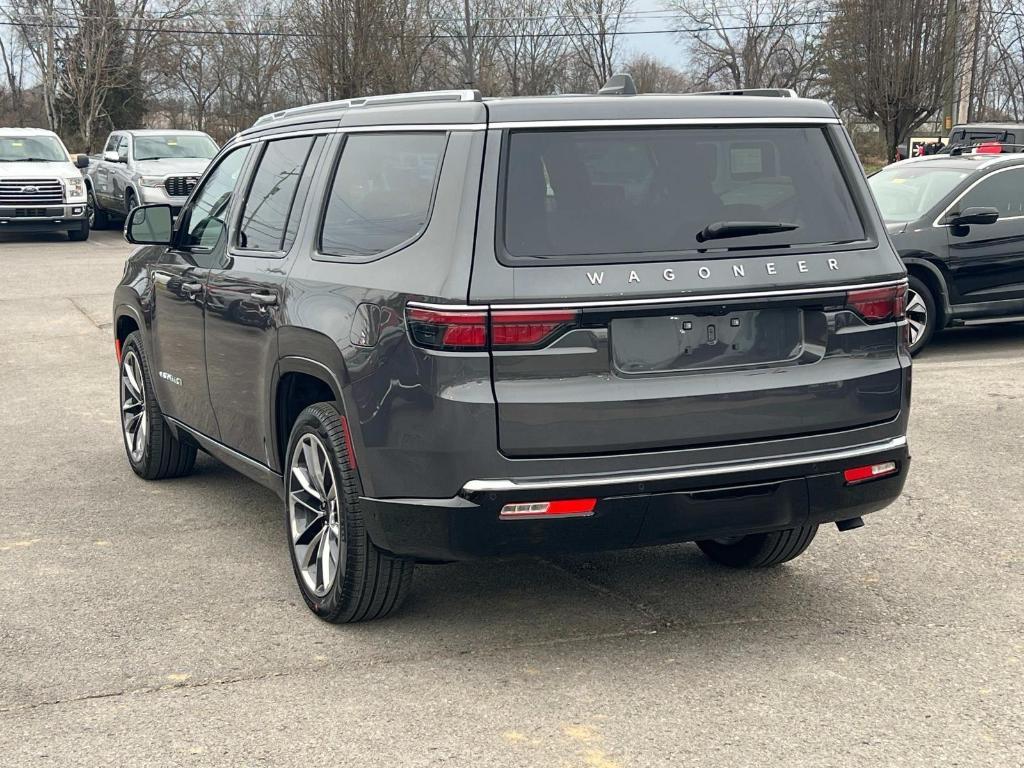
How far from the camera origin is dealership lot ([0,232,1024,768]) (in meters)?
3.78

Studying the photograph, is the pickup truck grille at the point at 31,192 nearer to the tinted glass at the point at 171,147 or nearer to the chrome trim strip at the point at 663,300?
the tinted glass at the point at 171,147

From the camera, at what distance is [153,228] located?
651 centimetres

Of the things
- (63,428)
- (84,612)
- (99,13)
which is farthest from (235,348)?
(99,13)

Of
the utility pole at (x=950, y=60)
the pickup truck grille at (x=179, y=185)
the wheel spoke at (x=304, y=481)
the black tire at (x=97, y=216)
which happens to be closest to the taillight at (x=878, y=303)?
the wheel spoke at (x=304, y=481)

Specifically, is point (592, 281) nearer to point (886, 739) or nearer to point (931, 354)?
point (886, 739)

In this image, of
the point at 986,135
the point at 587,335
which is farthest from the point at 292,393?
the point at 986,135

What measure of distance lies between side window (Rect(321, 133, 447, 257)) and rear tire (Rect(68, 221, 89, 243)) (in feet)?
70.6

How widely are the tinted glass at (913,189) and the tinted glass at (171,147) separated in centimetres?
1583

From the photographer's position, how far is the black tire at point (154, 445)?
22.6 ft

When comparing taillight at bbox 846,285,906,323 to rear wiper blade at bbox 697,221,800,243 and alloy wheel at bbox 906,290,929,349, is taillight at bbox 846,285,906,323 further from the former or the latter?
alloy wheel at bbox 906,290,929,349

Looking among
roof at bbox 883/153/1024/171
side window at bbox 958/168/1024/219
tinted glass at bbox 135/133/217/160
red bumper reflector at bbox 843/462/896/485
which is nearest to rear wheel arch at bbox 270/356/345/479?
red bumper reflector at bbox 843/462/896/485

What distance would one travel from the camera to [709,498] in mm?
4207

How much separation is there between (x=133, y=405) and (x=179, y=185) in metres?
17.5

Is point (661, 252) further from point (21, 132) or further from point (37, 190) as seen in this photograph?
point (21, 132)
